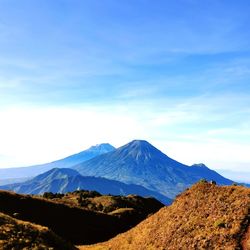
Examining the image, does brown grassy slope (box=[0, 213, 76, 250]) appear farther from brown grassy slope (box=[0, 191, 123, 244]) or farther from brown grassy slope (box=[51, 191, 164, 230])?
brown grassy slope (box=[51, 191, 164, 230])

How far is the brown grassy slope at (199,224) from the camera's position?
41750mm

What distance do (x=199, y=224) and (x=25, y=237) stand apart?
19.3m

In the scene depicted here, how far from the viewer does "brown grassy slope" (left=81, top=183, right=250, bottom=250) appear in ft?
137

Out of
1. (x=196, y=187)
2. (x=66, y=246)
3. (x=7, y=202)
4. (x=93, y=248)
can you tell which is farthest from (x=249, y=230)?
(x=7, y=202)

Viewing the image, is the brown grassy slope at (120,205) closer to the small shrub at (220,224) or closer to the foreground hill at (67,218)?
the foreground hill at (67,218)

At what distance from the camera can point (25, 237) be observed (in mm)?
38312

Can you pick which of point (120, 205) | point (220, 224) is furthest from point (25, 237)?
point (120, 205)

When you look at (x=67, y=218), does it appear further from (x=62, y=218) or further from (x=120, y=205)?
(x=120, y=205)

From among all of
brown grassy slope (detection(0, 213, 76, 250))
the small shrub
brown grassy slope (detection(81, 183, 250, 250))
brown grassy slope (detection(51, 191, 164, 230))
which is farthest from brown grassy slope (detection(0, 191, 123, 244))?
the small shrub

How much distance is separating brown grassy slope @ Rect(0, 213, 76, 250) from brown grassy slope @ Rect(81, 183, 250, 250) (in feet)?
39.2

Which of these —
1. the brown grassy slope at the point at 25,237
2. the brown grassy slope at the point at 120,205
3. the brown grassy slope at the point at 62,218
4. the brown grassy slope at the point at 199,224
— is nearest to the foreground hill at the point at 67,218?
the brown grassy slope at the point at 62,218

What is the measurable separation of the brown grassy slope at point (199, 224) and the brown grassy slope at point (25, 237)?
39.2 ft

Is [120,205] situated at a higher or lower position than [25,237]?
lower

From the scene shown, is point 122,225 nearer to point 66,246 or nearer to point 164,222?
point 164,222
